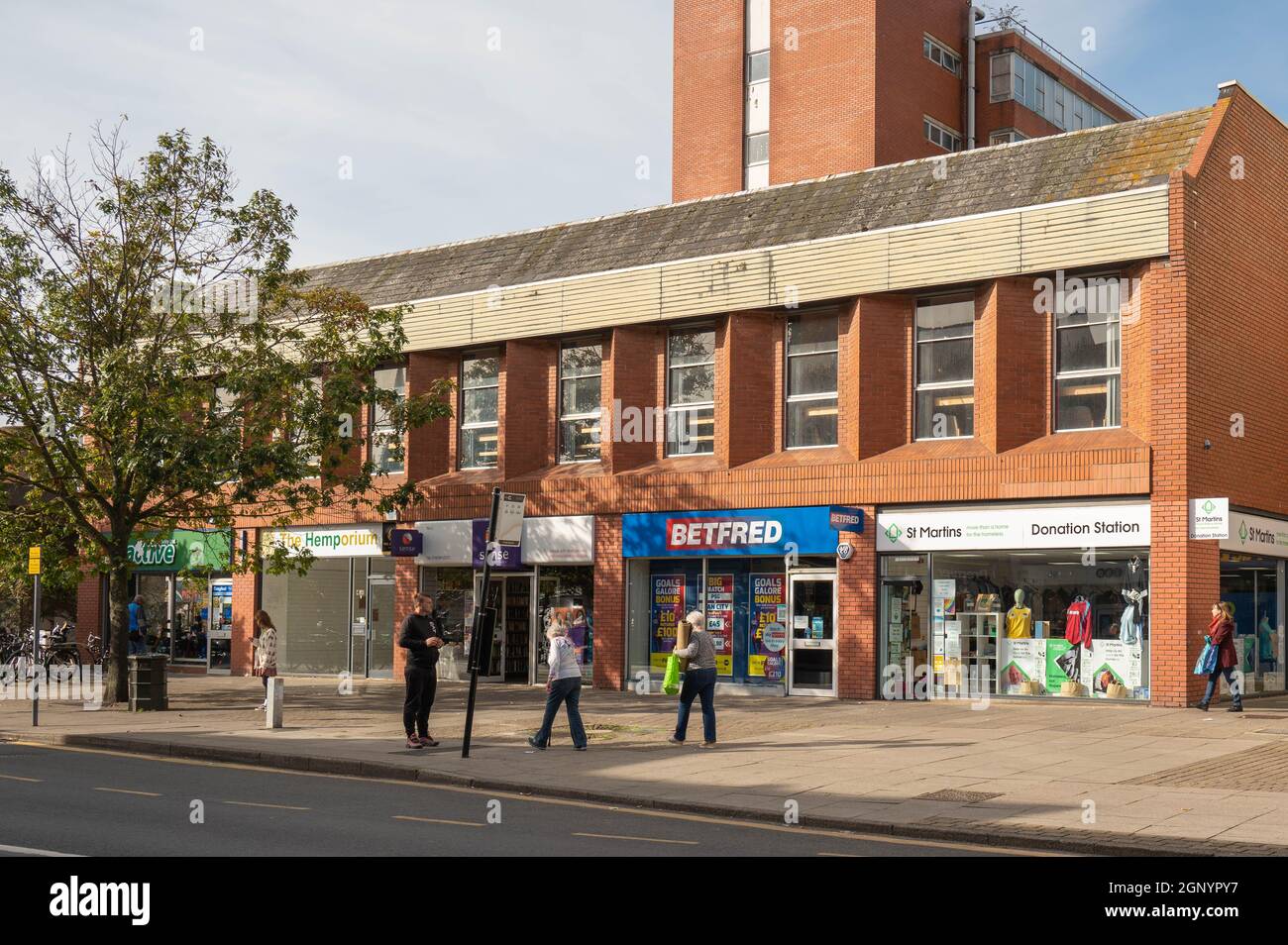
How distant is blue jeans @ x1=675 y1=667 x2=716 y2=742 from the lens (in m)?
17.6

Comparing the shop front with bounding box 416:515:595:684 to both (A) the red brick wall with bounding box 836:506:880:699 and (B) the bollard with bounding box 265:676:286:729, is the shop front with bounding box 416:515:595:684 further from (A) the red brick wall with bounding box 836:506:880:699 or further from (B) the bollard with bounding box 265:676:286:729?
(B) the bollard with bounding box 265:676:286:729

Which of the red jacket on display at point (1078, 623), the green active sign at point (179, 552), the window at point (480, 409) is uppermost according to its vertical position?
the window at point (480, 409)

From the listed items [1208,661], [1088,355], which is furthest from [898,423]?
[1208,661]

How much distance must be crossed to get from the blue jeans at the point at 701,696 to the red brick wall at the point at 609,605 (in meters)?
9.58

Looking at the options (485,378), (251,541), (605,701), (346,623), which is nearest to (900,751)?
(605,701)

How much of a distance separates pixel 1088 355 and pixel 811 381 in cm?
519

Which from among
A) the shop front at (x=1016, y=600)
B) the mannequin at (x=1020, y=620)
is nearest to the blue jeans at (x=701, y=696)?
the shop front at (x=1016, y=600)

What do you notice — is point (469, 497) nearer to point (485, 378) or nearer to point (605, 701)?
point (485, 378)

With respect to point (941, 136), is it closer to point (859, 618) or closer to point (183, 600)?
point (859, 618)

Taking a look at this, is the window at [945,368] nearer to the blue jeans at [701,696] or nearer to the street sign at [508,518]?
the blue jeans at [701,696]

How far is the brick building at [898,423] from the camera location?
879 inches

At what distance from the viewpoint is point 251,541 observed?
3344 centimetres

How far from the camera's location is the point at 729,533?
85.6ft

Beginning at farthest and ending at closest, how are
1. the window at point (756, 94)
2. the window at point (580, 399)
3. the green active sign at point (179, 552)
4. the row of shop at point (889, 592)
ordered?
the window at point (756, 94)
the green active sign at point (179, 552)
the window at point (580, 399)
the row of shop at point (889, 592)
